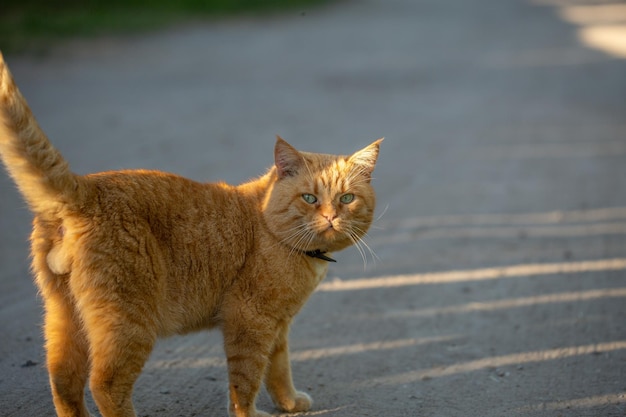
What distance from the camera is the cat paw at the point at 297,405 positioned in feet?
13.2

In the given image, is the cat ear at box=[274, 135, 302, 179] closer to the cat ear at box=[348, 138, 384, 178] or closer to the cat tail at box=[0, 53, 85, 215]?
the cat ear at box=[348, 138, 384, 178]

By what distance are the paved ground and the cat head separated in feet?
2.98

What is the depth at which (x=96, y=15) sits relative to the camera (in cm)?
1578

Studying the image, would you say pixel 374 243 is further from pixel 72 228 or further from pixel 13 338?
pixel 72 228

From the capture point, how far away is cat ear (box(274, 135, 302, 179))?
3957 mm

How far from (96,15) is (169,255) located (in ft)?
43.8

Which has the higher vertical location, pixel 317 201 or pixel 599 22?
pixel 599 22

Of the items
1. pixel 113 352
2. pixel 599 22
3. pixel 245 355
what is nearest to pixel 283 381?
pixel 245 355

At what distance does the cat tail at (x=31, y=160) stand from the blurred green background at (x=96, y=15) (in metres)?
9.71

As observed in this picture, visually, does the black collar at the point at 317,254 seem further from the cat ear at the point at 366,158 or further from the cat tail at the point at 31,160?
the cat tail at the point at 31,160

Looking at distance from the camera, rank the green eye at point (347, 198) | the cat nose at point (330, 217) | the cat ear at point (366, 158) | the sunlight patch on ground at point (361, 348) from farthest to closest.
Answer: the sunlight patch on ground at point (361, 348) → the cat ear at point (366, 158) → the green eye at point (347, 198) → the cat nose at point (330, 217)

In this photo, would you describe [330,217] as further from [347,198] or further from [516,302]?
[516,302]

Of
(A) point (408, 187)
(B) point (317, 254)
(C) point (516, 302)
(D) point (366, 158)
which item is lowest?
(C) point (516, 302)

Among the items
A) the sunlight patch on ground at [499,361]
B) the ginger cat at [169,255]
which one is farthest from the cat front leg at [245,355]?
the sunlight patch on ground at [499,361]
